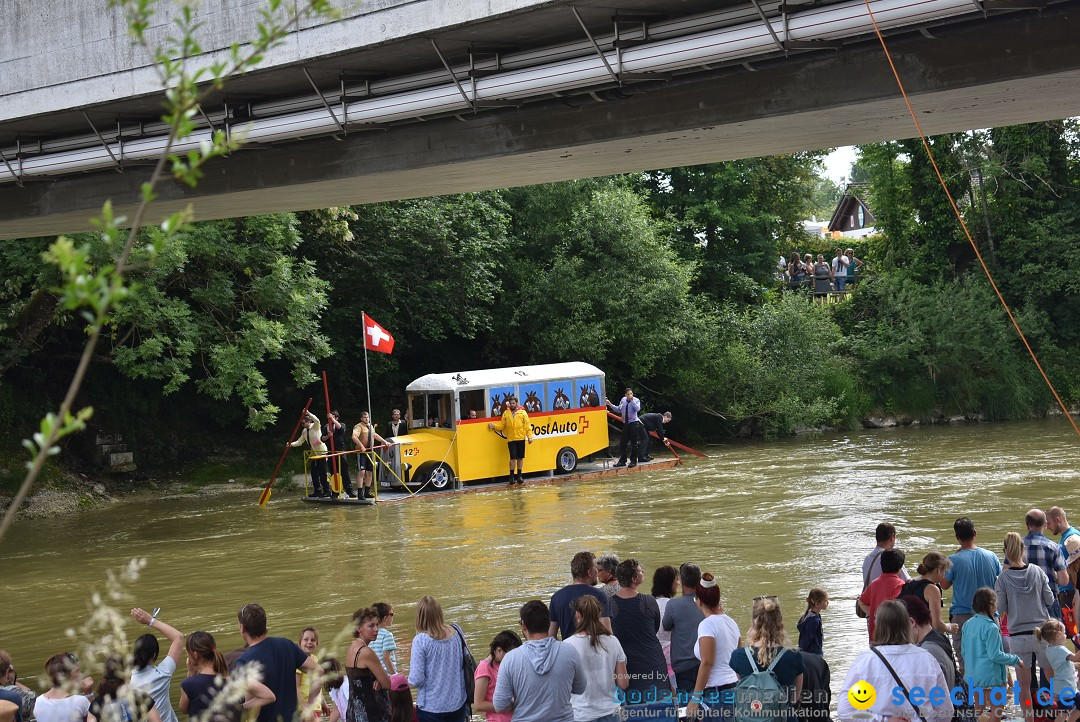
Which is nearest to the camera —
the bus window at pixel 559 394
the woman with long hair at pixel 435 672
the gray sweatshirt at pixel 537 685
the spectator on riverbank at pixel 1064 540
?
the gray sweatshirt at pixel 537 685

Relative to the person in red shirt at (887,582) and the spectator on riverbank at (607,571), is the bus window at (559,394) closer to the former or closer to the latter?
the spectator on riverbank at (607,571)

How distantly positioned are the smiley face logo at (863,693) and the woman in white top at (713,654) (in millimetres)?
871

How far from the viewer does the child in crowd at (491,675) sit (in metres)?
7.36

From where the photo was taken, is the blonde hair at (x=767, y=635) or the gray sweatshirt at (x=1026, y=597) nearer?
the blonde hair at (x=767, y=635)

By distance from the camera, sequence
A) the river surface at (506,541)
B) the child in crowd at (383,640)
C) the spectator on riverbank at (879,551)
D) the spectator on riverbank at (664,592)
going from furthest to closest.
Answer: the river surface at (506,541) → the spectator on riverbank at (879,551) → the spectator on riverbank at (664,592) → the child in crowd at (383,640)

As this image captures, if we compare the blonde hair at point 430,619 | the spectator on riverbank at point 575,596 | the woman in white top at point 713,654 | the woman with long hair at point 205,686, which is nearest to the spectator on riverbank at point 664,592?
the spectator on riverbank at point 575,596

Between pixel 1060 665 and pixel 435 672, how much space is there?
421 centimetres

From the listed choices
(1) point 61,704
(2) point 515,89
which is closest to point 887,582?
(1) point 61,704

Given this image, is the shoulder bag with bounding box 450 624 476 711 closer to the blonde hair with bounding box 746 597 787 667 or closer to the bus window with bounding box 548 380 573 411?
the blonde hair with bounding box 746 597 787 667

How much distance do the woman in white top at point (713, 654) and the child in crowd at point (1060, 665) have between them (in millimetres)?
2220

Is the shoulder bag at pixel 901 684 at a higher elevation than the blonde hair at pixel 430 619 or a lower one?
lower

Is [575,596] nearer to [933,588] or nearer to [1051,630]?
[933,588]

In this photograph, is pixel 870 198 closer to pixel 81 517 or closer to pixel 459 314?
pixel 459 314

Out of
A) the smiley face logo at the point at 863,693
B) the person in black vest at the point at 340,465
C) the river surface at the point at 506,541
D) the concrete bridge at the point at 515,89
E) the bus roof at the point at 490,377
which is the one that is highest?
the concrete bridge at the point at 515,89
